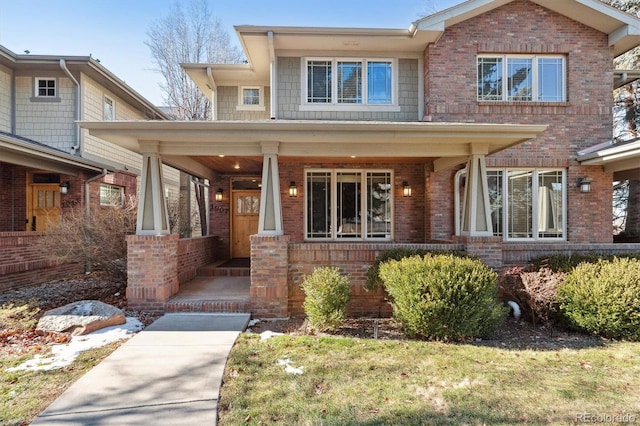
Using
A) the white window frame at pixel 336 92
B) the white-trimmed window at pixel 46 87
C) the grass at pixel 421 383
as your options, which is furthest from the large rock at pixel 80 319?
the white-trimmed window at pixel 46 87

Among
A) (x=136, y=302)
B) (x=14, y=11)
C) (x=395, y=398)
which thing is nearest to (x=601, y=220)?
(x=395, y=398)

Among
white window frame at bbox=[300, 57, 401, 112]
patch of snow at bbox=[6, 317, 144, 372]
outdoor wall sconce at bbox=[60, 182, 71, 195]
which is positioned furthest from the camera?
outdoor wall sconce at bbox=[60, 182, 71, 195]

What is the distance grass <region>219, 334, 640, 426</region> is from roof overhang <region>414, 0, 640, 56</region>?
285 inches

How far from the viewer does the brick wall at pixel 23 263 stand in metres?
7.90

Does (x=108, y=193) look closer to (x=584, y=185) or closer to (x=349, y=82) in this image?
(x=349, y=82)

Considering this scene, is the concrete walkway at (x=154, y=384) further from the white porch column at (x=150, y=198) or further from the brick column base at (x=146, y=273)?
the white porch column at (x=150, y=198)

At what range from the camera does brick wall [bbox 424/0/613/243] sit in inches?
325

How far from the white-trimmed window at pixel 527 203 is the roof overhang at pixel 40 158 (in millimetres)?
11298

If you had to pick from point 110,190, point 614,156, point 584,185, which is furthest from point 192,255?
point 614,156

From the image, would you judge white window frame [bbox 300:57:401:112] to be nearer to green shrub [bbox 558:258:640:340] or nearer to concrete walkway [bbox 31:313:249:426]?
green shrub [bbox 558:258:640:340]

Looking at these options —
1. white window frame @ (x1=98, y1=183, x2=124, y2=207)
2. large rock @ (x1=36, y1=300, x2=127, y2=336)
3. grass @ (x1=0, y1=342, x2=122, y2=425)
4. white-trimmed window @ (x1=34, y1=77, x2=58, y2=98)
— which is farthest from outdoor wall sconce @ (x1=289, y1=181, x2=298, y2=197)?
white-trimmed window @ (x1=34, y1=77, x2=58, y2=98)

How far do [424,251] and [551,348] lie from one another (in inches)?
90.8

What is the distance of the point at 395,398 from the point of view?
3301 mm

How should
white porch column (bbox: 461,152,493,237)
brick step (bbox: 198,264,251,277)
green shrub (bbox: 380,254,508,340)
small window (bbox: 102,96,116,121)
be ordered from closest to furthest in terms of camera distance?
green shrub (bbox: 380,254,508,340) < white porch column (bbox: 461,152,493,237) < brick step (bbox: 198,264,251,277) < small window (bbox: 102,96,116,121)
